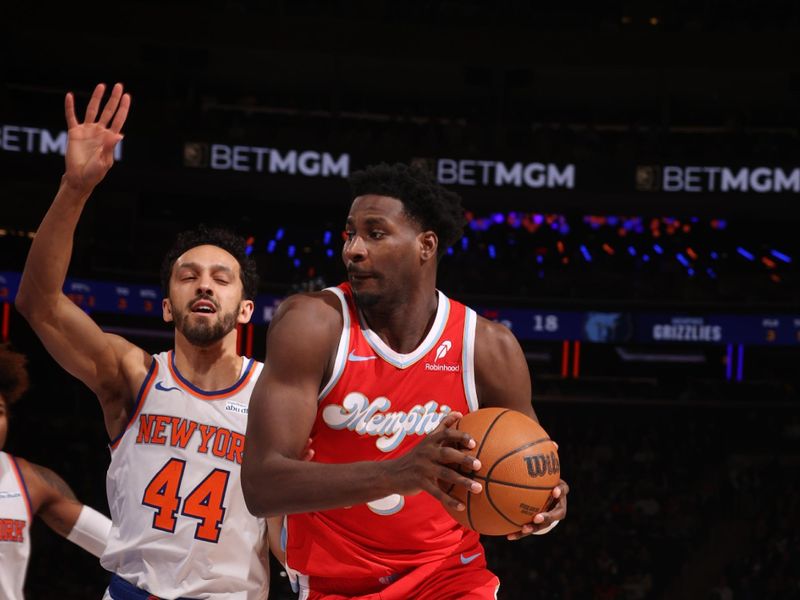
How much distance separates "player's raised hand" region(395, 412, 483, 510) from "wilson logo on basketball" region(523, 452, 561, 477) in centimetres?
26

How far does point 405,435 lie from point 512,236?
18502 mm

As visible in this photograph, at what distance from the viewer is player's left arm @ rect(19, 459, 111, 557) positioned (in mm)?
3961

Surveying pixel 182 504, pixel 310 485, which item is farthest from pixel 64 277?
pixel 310 485

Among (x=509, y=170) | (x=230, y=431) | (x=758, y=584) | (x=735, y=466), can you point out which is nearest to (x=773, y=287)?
(x=735, y=466)

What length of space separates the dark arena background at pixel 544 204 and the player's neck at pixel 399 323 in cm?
1111

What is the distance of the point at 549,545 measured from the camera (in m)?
14.9

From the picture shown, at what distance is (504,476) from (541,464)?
0.47ft

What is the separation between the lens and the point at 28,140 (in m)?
16.7

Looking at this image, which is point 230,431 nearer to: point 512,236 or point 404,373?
point 404,373

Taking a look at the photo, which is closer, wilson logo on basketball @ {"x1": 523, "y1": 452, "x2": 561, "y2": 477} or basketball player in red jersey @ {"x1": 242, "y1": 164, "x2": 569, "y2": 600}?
wilson logo on basketball @ {"x1": 523, "y1": 452, "x2": 561, "y2": 477}

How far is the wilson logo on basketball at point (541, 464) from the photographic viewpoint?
288cm

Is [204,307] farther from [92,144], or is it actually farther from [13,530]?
[13,530]

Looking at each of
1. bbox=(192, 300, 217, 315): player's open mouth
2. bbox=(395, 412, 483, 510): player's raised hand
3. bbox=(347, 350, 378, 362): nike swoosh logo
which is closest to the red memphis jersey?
bbox=(347, 350, 378, 362): nike swoosh logo

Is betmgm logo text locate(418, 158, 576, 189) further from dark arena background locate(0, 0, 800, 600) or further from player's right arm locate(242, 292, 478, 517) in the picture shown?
player's right arm locate(242, 292, 478, 517)
